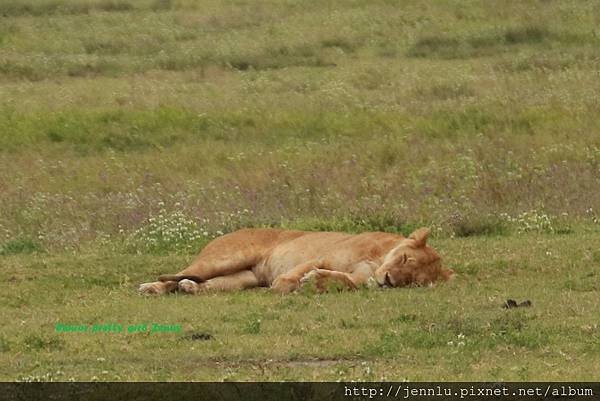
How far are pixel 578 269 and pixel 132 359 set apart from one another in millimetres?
4727

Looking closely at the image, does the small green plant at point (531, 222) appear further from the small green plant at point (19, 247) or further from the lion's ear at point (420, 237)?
the small green plant at point (19, 247)

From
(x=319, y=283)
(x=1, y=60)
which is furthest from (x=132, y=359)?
(x=1, y=60)

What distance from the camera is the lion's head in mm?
11203

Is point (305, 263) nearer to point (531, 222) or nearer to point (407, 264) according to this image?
point (407, 264)

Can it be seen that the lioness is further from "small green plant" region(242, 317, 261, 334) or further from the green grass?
"small green plant" region(242, 317, 261, 334)

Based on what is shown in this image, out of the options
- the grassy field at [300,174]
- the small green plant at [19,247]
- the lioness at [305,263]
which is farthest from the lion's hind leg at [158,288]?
the small green plant at [19,247]

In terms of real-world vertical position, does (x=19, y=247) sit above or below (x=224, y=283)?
below

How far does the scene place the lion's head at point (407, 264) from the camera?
1120 cm

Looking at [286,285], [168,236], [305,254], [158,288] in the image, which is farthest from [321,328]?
[168,236]

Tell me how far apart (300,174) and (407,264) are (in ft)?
23.2

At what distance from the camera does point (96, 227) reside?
619 inches

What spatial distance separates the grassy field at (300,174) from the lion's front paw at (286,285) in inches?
6.4

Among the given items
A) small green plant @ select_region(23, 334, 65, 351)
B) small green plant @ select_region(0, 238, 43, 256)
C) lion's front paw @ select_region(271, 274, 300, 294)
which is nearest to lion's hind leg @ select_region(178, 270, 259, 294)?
lion's front paw @ select_region(271, 274, 300, 294)

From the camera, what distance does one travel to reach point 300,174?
18.2 m
